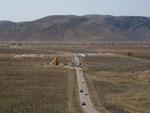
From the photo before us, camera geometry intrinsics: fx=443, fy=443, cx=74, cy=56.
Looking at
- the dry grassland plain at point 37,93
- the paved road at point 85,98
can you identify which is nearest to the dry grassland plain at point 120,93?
the paved road at point 85,98

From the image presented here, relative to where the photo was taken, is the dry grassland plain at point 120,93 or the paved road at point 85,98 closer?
the paved road at point 85,98

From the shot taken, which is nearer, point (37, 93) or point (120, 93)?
point (37, 93)

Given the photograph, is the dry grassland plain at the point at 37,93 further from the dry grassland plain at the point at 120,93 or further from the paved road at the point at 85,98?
the dry grassland plain at the point at 120,93

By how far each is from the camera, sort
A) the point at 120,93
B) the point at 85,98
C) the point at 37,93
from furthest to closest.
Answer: the point at 120,93, the point at 37,93, the point at 85,98

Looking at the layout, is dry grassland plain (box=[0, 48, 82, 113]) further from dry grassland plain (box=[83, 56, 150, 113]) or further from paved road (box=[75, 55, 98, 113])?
dry grassland plain (box=[83, 56, 150, 113])

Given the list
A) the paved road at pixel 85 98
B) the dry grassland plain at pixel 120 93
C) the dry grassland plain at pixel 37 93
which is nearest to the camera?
the paved road at pixel 85 98

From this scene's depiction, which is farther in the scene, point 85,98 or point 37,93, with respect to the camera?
point 37,93

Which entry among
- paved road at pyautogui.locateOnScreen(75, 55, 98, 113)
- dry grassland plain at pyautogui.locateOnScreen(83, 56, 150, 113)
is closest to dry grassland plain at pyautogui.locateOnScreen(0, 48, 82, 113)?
paved road at pyautogui.locateOnScreen(75, 55, 98, 113)

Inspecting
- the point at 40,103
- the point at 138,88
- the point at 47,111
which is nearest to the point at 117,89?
the point at 138,88

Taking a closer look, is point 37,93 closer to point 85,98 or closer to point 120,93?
point 85,98

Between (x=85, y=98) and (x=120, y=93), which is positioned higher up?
(x=85, y=98)

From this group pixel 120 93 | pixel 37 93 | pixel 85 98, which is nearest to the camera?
pixel 85 98

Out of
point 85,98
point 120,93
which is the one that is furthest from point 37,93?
point 120,93
